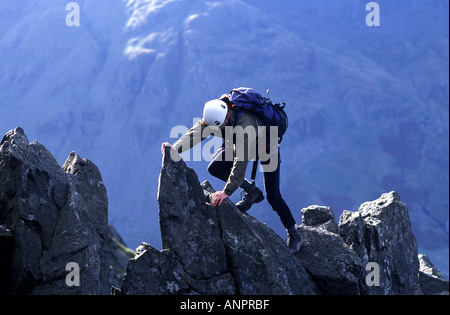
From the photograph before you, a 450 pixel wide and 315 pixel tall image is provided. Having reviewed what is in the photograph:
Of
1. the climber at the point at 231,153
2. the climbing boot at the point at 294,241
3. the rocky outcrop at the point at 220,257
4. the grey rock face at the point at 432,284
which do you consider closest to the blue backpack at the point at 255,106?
the climber at the point at 231,153

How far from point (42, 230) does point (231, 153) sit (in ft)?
25.3

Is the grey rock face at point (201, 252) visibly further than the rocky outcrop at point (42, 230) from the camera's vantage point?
Yes

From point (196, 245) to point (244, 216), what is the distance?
2734mm

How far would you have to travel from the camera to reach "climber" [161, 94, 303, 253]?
20688mm

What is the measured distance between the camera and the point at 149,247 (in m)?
20.7

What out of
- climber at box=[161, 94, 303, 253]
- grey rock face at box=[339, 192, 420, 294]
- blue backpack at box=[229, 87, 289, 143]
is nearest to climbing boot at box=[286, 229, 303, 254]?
climber at box=[161, 94, 303, 253]

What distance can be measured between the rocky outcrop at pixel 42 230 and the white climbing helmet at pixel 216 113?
5.90 meters

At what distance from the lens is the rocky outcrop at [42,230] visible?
18625mm

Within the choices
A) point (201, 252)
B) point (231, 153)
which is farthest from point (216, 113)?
point (201, 252)

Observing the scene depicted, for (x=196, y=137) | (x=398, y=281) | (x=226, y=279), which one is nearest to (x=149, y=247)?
(x=226, y=279)

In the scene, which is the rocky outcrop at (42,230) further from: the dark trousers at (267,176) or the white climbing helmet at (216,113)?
the white climbing helmet at (216,113)

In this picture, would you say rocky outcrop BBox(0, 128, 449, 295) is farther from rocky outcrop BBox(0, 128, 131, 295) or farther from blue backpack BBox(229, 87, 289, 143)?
blue backpack BBox(229, 87, 289, 143)
